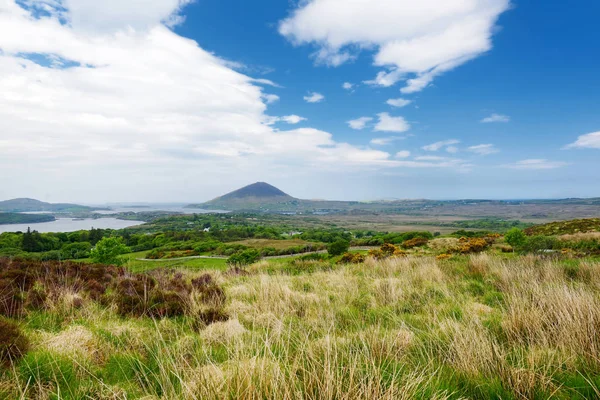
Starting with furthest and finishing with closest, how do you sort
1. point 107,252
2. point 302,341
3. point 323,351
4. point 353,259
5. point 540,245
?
point 107,252 < point 353,259 < point 540,245 < point 302,341 < point 323,351

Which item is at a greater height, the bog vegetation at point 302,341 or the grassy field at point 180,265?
the bog vegetation at point 302,341

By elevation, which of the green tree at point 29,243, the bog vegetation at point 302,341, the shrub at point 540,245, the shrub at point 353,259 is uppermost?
the bog vegetation at point 302,341

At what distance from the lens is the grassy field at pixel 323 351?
2.40 m

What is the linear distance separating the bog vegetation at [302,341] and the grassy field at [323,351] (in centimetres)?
2

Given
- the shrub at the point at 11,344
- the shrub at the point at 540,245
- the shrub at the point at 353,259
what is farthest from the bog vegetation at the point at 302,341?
the shrub at the point at 353,259

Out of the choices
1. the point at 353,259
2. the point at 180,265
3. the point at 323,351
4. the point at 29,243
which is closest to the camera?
the point at 323,351

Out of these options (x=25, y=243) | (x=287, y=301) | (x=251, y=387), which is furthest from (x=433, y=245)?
(x=25, y=243)

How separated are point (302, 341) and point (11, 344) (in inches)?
130

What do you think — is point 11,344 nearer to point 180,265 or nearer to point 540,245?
point 540,245

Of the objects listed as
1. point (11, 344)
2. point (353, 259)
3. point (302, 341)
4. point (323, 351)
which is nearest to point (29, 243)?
point (353, 259)

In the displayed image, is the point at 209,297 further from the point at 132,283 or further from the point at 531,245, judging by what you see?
the point at 531,245

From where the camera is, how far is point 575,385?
8.27ft

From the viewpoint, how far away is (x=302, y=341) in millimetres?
3447

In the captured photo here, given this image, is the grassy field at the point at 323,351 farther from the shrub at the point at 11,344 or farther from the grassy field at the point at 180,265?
the grassy field at the point at 180,265
